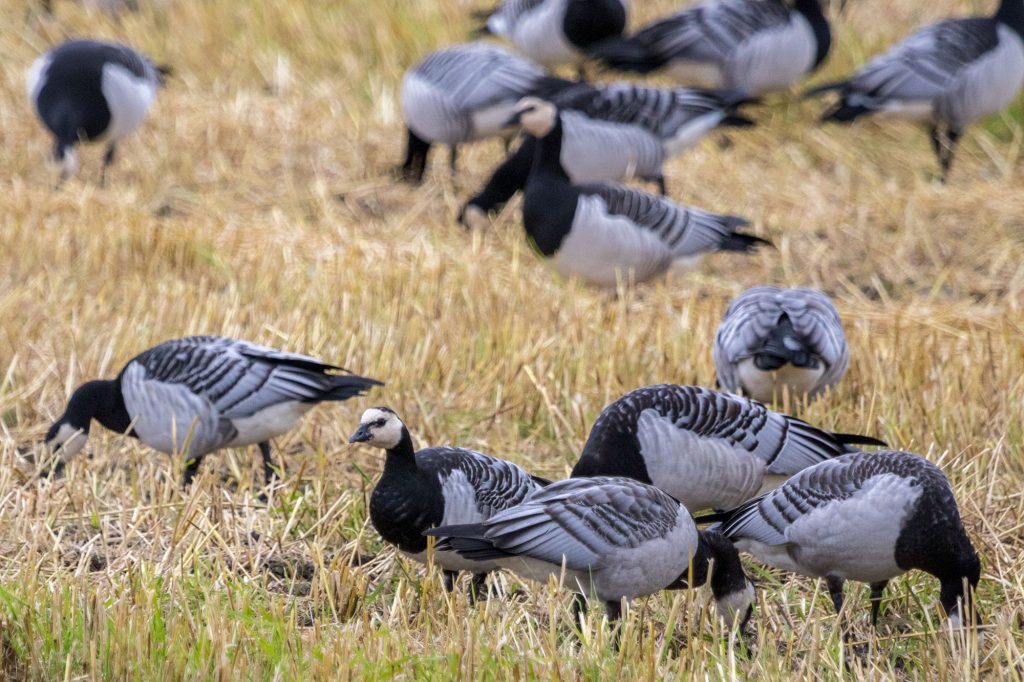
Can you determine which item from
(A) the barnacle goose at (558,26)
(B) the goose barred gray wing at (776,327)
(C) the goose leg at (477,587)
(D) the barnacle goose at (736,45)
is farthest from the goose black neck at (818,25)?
(C) the goose leg at (477,587)

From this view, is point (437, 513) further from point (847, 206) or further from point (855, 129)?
point (855, 129)

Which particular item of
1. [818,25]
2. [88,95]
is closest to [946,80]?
[818,25]

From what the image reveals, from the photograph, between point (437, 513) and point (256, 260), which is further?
A: point (256, 260)

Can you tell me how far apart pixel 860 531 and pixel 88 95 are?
7.91 meters

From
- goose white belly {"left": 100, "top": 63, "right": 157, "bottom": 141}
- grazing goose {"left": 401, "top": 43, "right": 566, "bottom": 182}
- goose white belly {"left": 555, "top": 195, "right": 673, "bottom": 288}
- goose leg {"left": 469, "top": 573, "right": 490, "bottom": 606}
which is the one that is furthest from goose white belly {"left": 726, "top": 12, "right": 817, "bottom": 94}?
goose leg {"left": 469, "top": 573, "right": 490, "bottom": 606}

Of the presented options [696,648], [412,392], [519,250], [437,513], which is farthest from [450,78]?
[696,648]

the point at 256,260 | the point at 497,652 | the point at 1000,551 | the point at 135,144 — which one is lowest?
the point at 1000,551

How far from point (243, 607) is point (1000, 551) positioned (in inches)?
103

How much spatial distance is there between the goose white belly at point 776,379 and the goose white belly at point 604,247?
2.01m

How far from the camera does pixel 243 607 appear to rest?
3.98 m

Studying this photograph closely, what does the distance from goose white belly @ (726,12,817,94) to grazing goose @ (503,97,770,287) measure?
155 inches

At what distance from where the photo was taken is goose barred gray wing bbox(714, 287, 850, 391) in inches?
234

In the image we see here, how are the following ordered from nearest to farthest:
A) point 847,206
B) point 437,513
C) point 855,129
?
point 437,513 → point 847,206 → point 855,129

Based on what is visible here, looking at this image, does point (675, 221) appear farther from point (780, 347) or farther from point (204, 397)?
point (204, 397)
